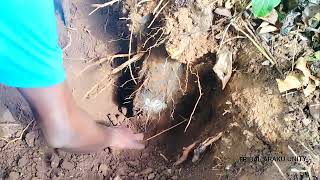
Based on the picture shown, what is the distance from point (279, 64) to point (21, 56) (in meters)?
0.78

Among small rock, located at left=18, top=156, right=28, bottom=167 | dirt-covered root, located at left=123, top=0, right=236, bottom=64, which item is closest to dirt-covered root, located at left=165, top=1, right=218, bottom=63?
dirt-covered root, located at left=123, top=0, right=236, bottom=64

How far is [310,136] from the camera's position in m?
1.27

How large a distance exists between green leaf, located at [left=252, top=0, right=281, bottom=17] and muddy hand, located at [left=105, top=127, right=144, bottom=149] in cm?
77

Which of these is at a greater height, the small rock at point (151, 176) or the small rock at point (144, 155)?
the small rock at point (144, 155)

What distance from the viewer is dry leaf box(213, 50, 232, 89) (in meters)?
1.48

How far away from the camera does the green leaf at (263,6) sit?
52.1 inches

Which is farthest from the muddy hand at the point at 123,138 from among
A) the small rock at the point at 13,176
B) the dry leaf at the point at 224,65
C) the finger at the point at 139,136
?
the dry leaf at the point at 224,65

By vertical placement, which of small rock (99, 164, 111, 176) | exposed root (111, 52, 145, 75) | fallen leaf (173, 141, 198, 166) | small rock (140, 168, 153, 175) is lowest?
small rock (140, 168, 153, 175)

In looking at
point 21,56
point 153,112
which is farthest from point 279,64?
point 21,56

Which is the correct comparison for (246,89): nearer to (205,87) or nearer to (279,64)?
(279,64)

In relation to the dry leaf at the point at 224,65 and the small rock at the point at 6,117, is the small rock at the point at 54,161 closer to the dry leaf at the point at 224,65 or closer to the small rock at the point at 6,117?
the small rock at the point at 6,117

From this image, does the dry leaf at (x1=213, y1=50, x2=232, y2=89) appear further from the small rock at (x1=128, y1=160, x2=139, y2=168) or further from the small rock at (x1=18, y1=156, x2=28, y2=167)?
the small rock at (x1=18, y1=156, x2=28, y2=167)

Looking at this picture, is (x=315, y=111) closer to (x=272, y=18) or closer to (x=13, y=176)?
(x=272, y=18)

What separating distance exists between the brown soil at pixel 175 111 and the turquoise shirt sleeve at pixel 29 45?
1.76ft
